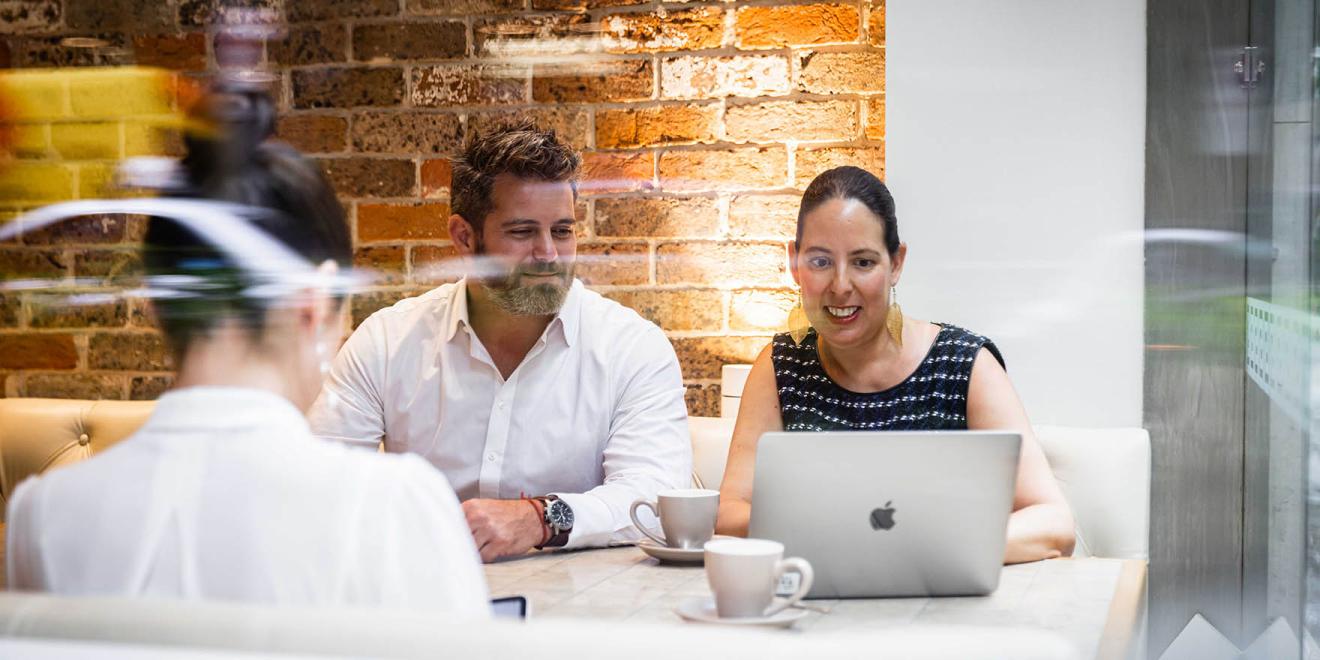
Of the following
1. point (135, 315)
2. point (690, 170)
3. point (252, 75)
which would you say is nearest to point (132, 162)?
point (135, 315)

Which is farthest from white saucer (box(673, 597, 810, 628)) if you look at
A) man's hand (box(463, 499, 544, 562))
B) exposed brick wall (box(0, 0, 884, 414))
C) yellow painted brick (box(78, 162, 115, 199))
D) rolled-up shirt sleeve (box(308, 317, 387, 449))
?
exposed brick wall (box(0, 0, 884, 414))

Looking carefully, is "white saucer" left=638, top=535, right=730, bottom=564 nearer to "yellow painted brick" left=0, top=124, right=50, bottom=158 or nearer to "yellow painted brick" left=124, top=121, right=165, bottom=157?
"yellow painted brick" left=124, top=121, right=165, bottom=157

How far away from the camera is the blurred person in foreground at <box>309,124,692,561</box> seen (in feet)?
5.81

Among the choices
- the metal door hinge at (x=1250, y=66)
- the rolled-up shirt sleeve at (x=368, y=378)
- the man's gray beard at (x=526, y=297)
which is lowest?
the rolled-up shirt sleeve at (x=368, y=378)

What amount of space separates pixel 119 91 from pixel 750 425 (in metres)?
0.99

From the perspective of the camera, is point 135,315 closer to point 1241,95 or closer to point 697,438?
point 697,438

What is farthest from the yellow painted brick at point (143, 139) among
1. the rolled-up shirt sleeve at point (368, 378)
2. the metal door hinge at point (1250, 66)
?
the metal door hinge at point (1250, 66)

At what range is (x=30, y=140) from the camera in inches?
52.6

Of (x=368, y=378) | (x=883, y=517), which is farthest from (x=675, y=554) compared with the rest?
(x=368, y=378)

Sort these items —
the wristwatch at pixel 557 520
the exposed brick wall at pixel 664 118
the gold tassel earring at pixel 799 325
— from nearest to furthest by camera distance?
the wristwatch at pixel 557 520, the gold tassel earring at pixel 799 325, the exposed brick wall at pixel 664 118

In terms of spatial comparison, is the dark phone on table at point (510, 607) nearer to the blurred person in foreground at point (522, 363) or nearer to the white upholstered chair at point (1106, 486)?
the blurred person in foreground at point (522, 363)

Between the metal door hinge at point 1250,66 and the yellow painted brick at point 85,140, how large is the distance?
1788 mm

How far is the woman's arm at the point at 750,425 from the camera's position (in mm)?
1580

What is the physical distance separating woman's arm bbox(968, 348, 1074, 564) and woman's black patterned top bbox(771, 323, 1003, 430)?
0.03m
